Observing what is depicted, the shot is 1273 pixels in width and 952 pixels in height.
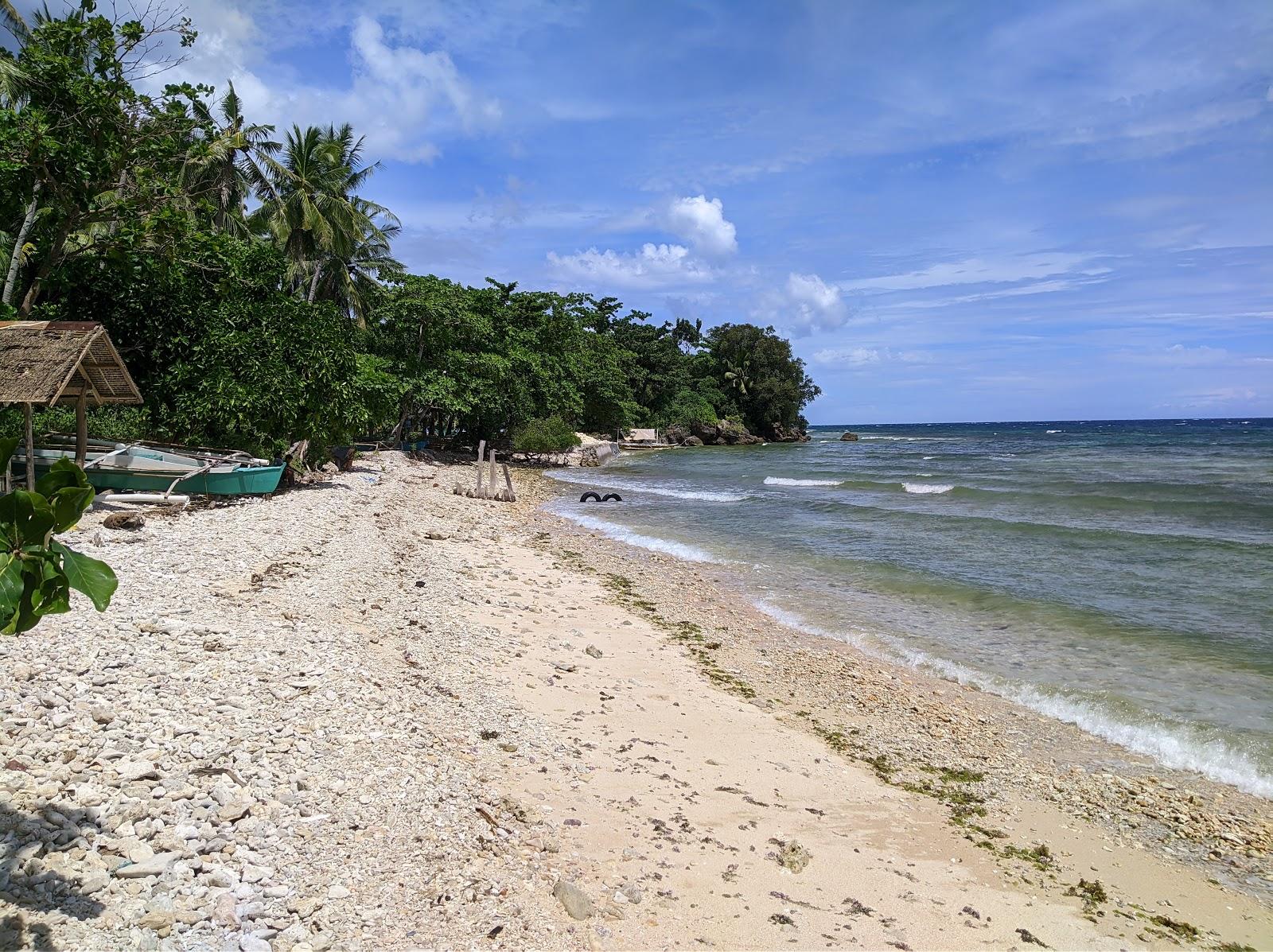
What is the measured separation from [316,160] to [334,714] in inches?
1166

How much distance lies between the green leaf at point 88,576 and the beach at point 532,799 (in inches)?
57.8

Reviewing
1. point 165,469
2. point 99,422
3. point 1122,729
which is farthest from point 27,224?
point 1122,729

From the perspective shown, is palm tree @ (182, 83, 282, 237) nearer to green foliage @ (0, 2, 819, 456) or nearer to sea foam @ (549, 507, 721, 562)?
green foliage @ (0, 2, 819, 456)

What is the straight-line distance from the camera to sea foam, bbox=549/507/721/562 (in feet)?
51.7

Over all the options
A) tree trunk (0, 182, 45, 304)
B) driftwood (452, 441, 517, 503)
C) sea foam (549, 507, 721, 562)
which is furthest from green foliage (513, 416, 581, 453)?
tree trunk (0, 182, 45, 304)

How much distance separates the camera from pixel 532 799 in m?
5.15

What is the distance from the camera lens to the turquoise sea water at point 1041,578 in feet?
26.3

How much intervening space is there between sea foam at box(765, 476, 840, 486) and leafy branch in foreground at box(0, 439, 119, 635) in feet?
96.8

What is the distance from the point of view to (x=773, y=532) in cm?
1875

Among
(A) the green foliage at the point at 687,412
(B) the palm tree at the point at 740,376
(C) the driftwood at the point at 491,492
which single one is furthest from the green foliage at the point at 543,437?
(B) the palm tree at the point at 740,376

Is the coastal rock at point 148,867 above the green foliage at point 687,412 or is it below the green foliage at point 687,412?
below

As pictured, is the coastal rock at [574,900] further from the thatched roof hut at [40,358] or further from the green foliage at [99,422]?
the green foliage at [99,422]

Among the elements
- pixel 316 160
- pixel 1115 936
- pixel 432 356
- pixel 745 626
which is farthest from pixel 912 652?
pixel 316 160

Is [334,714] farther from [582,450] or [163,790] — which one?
[582,450]
